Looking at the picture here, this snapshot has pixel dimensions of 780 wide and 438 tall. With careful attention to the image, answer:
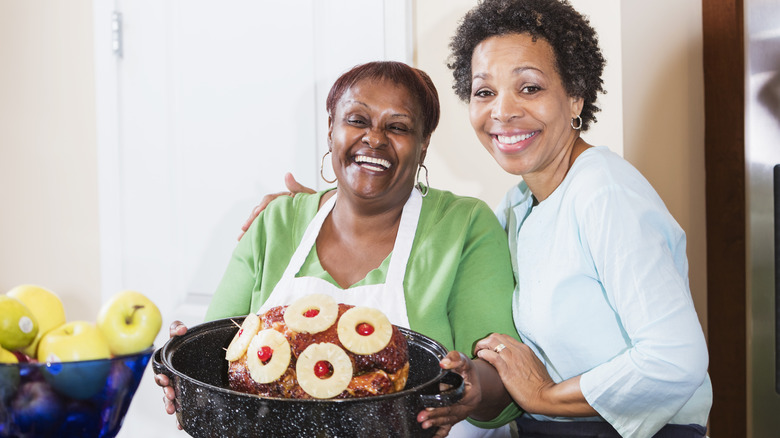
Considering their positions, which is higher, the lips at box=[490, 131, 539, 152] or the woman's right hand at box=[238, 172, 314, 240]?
the lips at box=[490, 131, 539, 152]

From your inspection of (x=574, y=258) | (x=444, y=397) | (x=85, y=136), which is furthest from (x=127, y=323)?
(x=85, y=136)

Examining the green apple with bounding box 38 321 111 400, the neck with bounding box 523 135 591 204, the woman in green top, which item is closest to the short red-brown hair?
the woman in green top

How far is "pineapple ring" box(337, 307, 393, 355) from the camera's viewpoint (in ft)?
2.66

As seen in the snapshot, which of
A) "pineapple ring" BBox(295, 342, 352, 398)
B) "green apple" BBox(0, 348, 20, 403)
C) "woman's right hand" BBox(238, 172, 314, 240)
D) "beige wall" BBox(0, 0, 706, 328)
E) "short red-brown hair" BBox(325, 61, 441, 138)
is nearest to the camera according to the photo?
"green apple" BBox(0, 348, 20, 403)

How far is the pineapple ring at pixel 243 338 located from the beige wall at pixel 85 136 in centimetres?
90

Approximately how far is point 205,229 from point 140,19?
0.67 m

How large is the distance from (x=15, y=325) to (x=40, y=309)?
0.15 feet

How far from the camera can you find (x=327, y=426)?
0.69 m

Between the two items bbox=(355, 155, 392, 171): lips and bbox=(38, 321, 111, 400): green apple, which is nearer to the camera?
bbox=(38, 321, 111, 400): green apple

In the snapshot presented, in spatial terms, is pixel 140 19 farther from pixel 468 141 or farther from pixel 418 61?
pixel 468 141

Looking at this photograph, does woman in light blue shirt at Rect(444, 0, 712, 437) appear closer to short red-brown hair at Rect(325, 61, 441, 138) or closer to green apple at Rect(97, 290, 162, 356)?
short red-brown hair at Rect(325, 61, 441, 138)

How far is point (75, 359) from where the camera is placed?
703mm

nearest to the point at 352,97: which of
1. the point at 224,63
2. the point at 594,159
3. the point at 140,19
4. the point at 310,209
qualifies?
the point at 310,209

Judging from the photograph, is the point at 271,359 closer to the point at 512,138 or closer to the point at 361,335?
the point at 361,335
